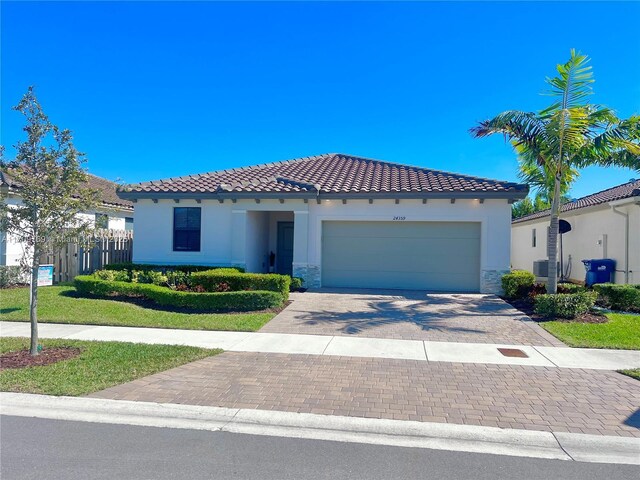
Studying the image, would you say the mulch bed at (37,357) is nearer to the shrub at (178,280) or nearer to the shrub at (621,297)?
the shrub at (178,280)

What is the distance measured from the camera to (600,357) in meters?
6.91

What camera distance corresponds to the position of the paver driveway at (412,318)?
8.34 metres

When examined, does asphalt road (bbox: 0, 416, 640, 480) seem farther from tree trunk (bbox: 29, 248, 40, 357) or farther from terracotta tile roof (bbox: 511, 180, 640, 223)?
terracotta tile roof (bbox: 511, 180, 640, 223)

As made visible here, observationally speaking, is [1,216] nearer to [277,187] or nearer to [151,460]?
[151,460]

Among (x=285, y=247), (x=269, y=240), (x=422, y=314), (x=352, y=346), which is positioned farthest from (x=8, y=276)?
(x=422, y=314)

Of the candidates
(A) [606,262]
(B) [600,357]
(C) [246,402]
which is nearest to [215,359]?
(C) [246,402]

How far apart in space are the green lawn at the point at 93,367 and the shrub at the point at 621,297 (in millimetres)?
10142

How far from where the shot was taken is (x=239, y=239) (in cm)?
1418

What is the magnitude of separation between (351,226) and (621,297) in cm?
795

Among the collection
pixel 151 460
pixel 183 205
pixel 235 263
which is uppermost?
pixel 183 205

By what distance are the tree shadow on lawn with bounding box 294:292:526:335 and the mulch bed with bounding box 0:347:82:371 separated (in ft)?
15.0

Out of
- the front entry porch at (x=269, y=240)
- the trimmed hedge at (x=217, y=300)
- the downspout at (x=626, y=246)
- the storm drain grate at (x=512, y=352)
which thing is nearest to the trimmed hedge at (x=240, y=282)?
the trimmed hedge at (x=217, y=300)

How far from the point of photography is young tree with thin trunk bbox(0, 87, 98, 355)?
6.30 metres

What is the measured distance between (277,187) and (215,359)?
8.40 meters
